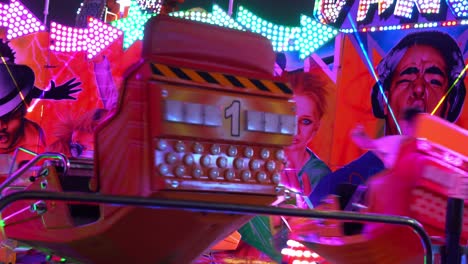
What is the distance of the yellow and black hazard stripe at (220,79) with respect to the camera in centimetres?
240

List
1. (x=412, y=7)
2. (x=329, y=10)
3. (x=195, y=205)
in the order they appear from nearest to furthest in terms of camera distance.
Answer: (x=195, y=205), (x=412, y=7), (x=329, y=10)

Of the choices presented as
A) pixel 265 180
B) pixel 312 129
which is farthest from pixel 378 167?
pixel 265 180

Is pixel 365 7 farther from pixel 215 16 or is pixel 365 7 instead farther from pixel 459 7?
pixel 215 16

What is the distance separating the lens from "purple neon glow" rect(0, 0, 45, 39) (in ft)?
25.6

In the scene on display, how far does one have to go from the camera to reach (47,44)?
25.7 ft

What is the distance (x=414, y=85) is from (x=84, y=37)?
415cm

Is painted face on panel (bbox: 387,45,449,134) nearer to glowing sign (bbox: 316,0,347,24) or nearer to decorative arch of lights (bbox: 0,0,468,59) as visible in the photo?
decorative arch of lights (bbox: 0,0,468,59)

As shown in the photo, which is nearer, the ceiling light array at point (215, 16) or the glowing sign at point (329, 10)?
the glowing sign at point (329, 10)

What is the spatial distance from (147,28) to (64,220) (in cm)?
102

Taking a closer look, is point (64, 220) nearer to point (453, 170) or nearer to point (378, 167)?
point (453, 170)

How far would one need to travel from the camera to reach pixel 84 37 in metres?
7.92

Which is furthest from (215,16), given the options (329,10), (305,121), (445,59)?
(445,59)

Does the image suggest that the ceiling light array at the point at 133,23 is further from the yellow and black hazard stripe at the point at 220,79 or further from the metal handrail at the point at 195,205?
the metal handrail at the point at 195,205

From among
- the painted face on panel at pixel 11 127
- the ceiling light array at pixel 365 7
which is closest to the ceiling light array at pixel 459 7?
the ceiling light array at pixel 365 7
